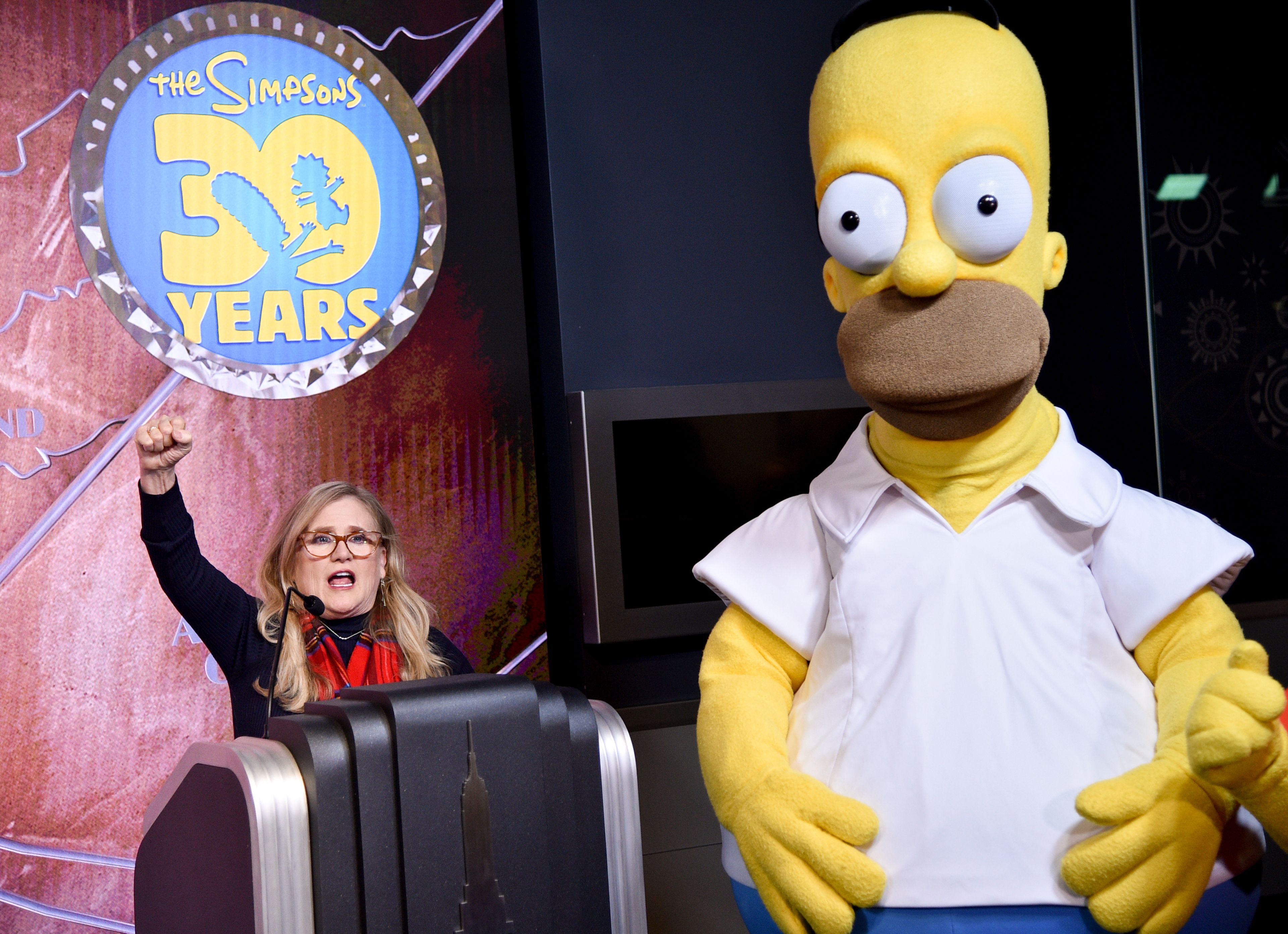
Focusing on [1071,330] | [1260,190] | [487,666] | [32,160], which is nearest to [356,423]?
[487,666]

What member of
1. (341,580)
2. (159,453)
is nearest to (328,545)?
(341,580)

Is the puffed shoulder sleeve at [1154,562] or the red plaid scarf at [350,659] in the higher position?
the puffed shoulder sleeve at [1154,562]

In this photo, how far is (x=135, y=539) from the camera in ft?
7.04

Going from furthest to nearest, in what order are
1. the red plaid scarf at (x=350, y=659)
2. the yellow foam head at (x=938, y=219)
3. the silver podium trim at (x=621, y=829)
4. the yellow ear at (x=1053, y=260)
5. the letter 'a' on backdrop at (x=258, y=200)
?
the letter 'a' on backdrop at (x=258, y=200)
the red plaid scarf at (x=350, y=659)
the yellow ear at (x=1053, y=260)
the yellow foam head at (x=938, y=219)
the silver podium trim at (x=621, y=829)

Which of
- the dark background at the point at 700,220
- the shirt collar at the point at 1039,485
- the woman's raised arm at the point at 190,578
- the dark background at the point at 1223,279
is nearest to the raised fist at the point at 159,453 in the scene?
the woman's raised arm at the point at 190,578

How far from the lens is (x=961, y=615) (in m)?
1.15

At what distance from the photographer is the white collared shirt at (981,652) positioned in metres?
1.08

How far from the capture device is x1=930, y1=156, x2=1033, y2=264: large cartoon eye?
3.72 feet

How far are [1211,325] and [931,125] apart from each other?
1440 mm

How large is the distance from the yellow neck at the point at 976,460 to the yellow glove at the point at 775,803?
0.78ft

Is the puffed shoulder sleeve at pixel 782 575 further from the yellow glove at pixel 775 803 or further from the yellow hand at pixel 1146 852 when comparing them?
the yellow hand at pixel 1146 852

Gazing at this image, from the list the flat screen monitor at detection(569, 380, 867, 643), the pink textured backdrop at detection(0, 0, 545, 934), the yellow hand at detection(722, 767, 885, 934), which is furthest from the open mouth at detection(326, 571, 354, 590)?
the yellow hand at detection(722, 767, 885, 934)

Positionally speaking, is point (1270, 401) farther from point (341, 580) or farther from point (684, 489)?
point (341, 580)

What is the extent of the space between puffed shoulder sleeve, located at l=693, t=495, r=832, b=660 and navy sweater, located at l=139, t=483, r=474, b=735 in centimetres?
104
